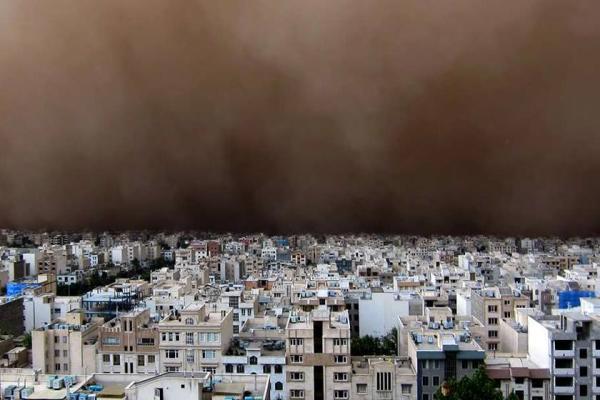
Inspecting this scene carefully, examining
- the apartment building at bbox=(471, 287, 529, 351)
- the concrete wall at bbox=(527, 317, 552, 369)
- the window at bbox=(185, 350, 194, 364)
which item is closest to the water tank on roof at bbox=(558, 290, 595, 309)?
the apartment building at bbox=(471, 287, 529, 351)

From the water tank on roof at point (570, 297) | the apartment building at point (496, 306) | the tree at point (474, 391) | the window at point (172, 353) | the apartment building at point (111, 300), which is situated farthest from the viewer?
the apartment building at point (111, 300)

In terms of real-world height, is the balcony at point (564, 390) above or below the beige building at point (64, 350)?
below

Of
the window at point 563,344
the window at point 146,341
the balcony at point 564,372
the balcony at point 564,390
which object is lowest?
the balcony at point 564,390

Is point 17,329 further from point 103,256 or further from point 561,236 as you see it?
point 561,236

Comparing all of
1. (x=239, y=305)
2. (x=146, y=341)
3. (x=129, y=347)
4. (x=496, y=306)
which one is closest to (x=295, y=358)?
(x=146, y=341)

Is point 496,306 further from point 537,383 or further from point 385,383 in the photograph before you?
point 385,383

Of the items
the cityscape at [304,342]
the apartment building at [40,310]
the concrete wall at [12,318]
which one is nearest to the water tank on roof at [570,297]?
the cityscape at [304,342]

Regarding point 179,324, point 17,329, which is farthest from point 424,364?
point 17,329

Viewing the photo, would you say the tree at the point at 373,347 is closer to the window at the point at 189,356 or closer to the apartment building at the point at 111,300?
the window at the point at 189,356
